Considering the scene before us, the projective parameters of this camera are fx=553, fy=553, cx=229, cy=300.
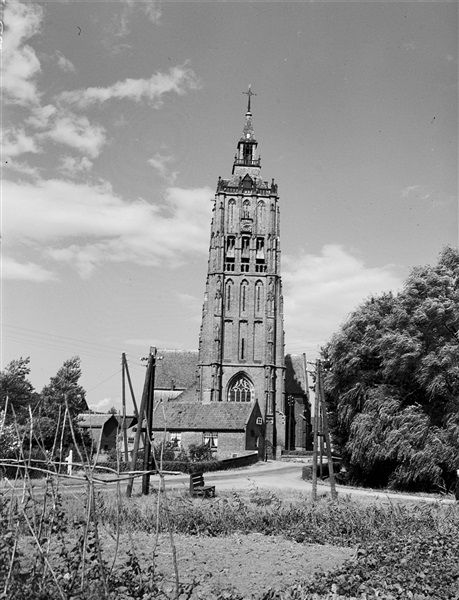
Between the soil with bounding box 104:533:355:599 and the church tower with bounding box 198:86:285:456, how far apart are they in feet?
153

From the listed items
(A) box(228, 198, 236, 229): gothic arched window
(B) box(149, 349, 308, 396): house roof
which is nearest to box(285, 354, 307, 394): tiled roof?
(B) box(149, 349, 308, 396): house roof

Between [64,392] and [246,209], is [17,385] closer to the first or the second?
[64,392]

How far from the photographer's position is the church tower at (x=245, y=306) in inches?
2392

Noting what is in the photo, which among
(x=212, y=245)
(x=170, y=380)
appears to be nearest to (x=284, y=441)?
(x=170, y=380)

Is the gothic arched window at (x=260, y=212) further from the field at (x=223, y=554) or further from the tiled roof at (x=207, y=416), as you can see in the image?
the field at (x=223, y=554)

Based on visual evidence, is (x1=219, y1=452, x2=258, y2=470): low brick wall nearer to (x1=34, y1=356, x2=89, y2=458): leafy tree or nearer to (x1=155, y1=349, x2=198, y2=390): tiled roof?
(x1=34, y1=356, x2=89, y2=458): leafy tree

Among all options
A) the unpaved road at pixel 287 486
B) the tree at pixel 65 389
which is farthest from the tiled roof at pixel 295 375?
the unpaved road at pixel 287 486

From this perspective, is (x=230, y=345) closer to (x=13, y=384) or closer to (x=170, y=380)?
(x=170, y=380)

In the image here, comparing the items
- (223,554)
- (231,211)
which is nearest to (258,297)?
(231,211)

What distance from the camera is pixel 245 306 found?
64312 mm

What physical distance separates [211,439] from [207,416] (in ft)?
7.87

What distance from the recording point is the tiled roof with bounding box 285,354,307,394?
6938 cm

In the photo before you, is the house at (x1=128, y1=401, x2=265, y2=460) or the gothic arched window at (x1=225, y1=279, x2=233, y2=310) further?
the gothic arched window at (x1=225, y1=279, x2=233, y2=310)

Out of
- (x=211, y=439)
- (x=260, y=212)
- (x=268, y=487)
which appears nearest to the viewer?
(x=268, y=487)
